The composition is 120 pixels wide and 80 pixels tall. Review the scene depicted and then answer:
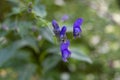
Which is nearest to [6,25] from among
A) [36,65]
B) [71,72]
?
[36,65]

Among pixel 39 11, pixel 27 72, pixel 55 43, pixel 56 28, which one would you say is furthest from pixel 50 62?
pixel 56 28

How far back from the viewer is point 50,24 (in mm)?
1160

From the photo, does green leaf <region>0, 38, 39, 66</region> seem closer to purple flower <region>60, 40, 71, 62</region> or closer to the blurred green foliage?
the blurred green foliage

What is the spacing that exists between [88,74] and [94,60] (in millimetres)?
127

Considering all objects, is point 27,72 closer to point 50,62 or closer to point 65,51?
point 50,62

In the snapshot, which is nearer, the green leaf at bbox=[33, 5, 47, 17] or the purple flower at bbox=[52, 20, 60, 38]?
the purple flower at bbox=[52, 20, 60, 38]

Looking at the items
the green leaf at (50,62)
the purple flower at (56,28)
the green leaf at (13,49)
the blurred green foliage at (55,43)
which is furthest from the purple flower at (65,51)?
the green leaf at (50,62)

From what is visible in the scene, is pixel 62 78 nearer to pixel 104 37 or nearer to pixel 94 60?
pixel 94 60

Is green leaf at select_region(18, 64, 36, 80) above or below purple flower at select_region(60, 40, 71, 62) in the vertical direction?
above

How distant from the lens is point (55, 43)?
1347mm

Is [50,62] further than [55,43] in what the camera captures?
Yes

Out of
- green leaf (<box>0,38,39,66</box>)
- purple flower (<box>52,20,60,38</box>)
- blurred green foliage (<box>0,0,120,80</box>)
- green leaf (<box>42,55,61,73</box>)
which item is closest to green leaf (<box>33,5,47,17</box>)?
blurred green foliage (<box>0,0,120,80</box>)

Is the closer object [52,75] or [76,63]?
[52,75]

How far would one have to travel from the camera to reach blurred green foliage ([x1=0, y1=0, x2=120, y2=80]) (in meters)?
1.46
